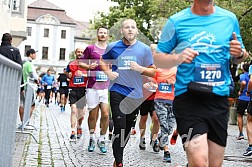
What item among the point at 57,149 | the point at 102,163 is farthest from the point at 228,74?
the point at 57,149

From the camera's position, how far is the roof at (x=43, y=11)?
85.6 metres

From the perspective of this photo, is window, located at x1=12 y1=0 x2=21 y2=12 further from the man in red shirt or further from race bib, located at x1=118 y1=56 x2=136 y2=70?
race bib, located at x1=118 y1=56 x2=136 y2=70

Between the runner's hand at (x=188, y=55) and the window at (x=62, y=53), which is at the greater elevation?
the window at (x=62, y=53)

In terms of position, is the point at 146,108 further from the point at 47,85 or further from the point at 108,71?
the point at 47,85

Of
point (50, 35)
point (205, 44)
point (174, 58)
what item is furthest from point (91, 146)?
point (50, 35)

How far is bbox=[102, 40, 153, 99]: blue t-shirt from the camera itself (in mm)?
7127

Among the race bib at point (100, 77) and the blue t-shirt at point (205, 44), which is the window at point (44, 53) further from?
the blue t-shirt at point (205, 44)

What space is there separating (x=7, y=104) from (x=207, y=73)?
1.85 meters

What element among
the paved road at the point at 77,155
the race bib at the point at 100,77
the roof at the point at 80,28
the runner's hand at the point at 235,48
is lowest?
the paved road at the point at 77,155

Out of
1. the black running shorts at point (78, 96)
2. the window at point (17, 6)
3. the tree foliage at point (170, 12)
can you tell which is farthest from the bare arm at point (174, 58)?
the window at point (17, 6)

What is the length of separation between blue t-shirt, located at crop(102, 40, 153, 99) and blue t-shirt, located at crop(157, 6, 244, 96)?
8.74ft

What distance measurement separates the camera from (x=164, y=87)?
9008 millimetres

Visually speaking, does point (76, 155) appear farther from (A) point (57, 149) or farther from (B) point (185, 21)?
(B) point (185, 21)

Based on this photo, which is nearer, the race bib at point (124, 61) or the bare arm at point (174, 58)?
the bare arm at point (174, 58)
